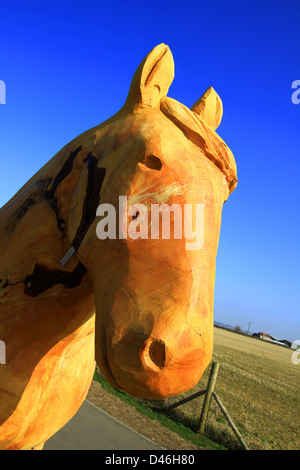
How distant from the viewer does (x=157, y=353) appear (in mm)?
1115

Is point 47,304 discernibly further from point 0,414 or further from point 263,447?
point 263,447

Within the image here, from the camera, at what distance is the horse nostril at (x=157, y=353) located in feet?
3.61

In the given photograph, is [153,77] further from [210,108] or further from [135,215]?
[135,215]

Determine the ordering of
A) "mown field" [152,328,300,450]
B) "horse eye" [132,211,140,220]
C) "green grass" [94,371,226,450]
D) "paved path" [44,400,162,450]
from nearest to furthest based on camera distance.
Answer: "horse eye" [132,211,140,220], "paved path" [44,400,162,450], "green grass" [94,371,226,450], "mown field" [152,328,300,450]

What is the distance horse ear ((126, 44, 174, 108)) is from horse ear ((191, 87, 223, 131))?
24 centimetres

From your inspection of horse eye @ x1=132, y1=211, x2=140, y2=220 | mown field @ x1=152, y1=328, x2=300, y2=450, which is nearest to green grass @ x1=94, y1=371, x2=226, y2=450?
mown field @ x1=152, y1=328, x2=300, y2=450

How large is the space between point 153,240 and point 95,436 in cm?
480

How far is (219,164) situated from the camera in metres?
1.51

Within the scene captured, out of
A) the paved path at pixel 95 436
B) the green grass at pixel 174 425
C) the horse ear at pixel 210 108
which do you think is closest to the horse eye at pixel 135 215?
the horse ear at pixel 210 108

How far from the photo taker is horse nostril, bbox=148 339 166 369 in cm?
110

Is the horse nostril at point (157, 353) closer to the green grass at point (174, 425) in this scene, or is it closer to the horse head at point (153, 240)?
the horse head at point (153, 240)

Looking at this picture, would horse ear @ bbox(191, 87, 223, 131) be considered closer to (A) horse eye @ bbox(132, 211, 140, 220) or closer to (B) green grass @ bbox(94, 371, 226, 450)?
(A) horse eye @ bbox(132, 211, 140, 220)

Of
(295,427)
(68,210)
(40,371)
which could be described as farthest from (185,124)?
(295,427)

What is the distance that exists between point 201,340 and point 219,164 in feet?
2.26
